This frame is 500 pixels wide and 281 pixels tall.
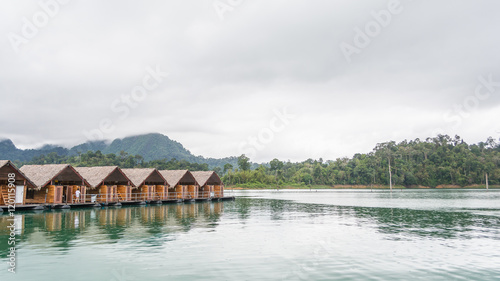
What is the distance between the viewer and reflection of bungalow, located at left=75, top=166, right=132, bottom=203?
147 ft

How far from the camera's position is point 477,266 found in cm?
1408

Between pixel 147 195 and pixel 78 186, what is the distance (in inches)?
418

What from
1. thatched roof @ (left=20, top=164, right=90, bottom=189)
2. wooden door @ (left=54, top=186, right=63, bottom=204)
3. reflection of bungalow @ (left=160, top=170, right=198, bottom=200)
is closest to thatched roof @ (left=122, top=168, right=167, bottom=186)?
reflection of bungalow @ (left=160, top=170, right=198, bottom=200)

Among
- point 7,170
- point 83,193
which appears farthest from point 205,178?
point 7,170

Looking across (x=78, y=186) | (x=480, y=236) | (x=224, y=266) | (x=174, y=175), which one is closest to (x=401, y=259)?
(x=224, y=266)

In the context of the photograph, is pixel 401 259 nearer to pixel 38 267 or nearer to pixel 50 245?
pixel 38 267

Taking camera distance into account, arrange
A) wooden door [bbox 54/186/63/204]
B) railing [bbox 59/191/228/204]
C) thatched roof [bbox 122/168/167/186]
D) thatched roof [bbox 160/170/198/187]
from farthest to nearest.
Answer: thatched roof [bbox 160/170/198/187]
thatched roof [bbox 122/168/167/186]
railing [bbox 59/191/228/204]
wooden door [bbox 54/186/63/204]

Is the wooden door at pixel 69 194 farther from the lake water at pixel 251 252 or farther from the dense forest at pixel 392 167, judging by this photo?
the dense forest at pixel 392 167

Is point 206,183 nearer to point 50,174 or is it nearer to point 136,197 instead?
point 136,197

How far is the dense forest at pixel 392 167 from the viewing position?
149 metres

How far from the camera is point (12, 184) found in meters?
35.1

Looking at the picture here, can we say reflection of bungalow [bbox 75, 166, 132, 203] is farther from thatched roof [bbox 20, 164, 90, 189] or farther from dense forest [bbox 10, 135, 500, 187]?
dense forest [bbox 10, 135, 500, 187]

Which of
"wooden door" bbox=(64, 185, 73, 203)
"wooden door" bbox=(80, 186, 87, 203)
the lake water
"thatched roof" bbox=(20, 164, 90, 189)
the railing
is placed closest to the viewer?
the lake water

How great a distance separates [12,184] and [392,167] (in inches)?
6071
